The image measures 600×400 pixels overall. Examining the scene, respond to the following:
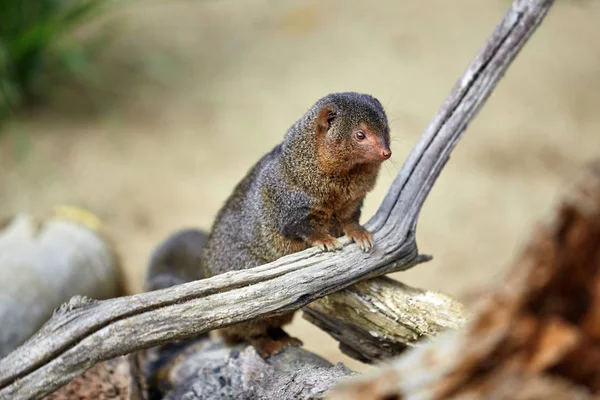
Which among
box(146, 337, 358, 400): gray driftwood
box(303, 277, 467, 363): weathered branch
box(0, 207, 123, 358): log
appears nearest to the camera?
box(146, 337, 358, 400): gray driftwood

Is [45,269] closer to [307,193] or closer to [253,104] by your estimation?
[307,193]

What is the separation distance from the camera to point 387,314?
118 inches

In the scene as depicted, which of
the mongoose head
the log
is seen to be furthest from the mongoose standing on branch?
the log

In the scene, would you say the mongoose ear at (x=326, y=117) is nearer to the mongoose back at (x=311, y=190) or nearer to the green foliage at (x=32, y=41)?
the mongoose back at (x=311, y=190)

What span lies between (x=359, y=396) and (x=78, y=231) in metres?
3.94

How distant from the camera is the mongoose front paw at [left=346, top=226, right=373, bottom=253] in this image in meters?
2.98

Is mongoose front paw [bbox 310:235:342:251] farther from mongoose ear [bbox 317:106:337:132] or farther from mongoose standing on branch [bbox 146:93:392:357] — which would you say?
mongoose ear [bbox 317:106:337:132]

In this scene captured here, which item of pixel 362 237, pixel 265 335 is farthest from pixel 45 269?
pixel 362 237

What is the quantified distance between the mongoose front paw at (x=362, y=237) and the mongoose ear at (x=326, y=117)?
0.52m

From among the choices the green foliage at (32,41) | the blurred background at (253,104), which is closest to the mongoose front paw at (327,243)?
the blurred background at (253,104)

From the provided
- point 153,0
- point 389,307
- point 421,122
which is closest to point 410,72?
point 421,122

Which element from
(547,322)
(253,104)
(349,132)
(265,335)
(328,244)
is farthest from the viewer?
(253,104)

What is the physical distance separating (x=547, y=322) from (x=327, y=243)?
1.59m

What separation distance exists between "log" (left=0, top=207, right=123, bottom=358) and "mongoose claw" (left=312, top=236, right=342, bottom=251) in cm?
224
